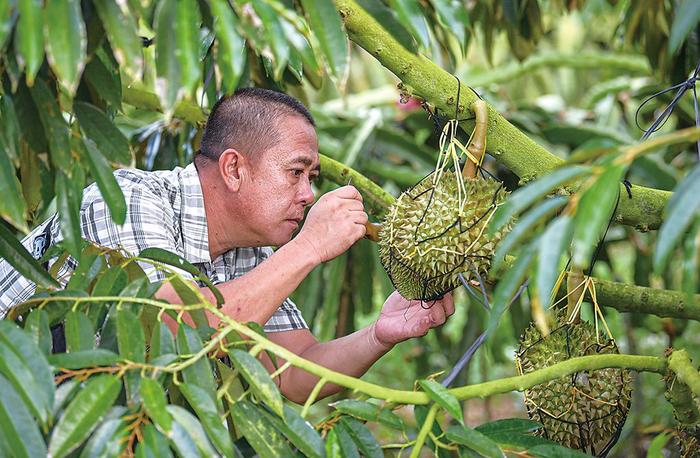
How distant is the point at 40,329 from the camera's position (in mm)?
1404

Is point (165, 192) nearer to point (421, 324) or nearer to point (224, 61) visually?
point (421, 324)

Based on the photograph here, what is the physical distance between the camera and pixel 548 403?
1798 millimetres

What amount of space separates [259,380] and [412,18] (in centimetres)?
55

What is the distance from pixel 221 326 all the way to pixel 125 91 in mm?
1365

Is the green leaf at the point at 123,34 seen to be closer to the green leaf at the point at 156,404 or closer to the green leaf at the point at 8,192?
the green leaf at the point at 8,192

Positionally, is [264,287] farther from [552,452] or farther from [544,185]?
[544,185]

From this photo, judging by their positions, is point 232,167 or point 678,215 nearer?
point 678,215

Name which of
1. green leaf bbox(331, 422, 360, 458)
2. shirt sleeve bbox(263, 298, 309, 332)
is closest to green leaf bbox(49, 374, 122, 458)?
green leaf bbox(331, 422, 360, 458)

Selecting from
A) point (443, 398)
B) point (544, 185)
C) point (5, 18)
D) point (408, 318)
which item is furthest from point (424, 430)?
point (5, 18)

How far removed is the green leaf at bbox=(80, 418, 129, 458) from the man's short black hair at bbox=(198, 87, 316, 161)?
3.51ft

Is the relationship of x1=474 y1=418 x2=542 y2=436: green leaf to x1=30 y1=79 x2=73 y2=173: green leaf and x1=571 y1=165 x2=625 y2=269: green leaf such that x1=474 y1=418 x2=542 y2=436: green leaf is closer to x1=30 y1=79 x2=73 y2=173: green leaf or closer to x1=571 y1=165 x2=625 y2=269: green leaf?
x1=571 y1=165 x2=625 y2=269: green leaf

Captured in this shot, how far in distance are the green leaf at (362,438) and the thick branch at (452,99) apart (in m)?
0.75

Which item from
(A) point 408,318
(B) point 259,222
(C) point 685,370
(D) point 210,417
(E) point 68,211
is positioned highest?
(E) point 68,211

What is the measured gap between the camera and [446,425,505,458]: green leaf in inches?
55.1
